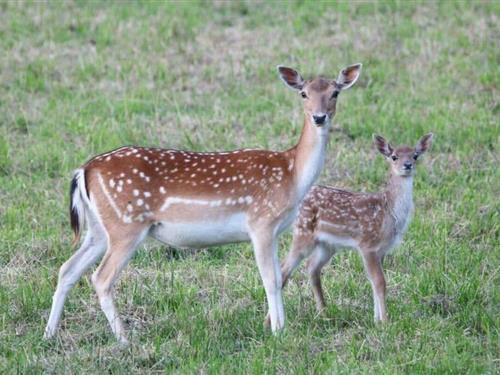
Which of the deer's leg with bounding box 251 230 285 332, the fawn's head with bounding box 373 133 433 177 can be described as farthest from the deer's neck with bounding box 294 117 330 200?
the fawn's head with bounding box 373 133 433 177

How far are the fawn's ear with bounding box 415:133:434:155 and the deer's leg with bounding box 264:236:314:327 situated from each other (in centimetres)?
119

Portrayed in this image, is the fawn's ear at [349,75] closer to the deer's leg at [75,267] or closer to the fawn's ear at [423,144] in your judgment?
the fawn's ear at [423,144]

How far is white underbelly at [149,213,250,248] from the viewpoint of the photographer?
25.9ft

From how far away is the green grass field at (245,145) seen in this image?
7.41 m

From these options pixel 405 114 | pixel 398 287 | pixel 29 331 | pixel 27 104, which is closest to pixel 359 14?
pixel 405 114

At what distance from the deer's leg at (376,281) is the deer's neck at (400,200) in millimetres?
341

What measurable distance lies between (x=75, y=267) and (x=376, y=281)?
1994 millimetres

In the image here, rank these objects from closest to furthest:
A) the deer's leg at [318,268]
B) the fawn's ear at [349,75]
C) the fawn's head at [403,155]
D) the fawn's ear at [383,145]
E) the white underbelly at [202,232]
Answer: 1. the white underbelly at [202,232]
2. the deer's leg at [318,268]
3. the fawn's ear at [349,75]
4. the fawn's head at [403,155]
5. the fawn's ear at [383,145]

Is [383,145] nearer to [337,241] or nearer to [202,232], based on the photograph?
[337,241]

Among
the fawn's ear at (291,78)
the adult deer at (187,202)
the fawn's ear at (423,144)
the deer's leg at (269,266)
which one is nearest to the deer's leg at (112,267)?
the adult deer at (187,202)

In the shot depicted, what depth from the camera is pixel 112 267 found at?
25.5 ft

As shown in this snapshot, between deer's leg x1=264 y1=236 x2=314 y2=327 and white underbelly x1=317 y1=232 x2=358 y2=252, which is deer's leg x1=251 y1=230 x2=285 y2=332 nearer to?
deer's leg x1=264 y1=236 x2=314 y2=327

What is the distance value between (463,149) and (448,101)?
4.76ft

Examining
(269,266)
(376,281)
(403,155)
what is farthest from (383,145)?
(269,266)
